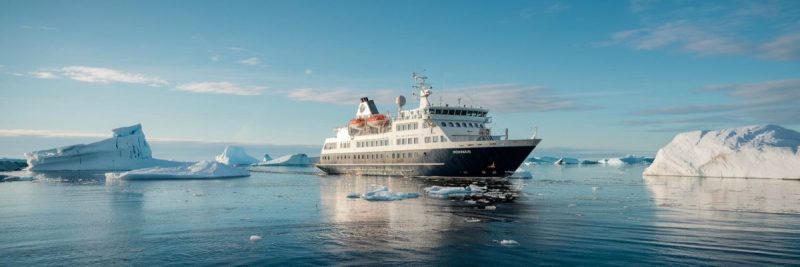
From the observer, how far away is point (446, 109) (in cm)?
4556

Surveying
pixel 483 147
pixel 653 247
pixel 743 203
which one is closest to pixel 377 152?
pixel 483 147

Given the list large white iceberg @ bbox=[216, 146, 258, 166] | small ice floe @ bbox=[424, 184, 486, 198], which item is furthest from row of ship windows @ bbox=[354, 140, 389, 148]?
large white iceberg @ bbox=[216, 146, 258, 166]

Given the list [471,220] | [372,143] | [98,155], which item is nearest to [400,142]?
[372,143]

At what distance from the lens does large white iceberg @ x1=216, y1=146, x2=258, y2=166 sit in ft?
430

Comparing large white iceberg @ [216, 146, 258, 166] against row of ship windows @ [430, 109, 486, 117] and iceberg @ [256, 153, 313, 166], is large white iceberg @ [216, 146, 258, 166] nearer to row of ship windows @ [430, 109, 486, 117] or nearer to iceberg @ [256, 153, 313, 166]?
iceberg @ [256, 153, 313, 166]

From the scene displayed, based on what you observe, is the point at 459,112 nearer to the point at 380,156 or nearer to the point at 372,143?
the point at 380,156

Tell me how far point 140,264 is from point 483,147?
32509 mm

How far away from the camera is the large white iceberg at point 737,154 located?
46719mm

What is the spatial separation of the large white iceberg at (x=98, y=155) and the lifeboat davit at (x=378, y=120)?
151ft

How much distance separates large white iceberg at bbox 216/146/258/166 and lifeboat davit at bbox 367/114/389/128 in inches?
3295

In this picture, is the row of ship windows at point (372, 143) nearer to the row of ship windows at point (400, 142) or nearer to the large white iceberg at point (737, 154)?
the row of ship windows at point (400, 142)

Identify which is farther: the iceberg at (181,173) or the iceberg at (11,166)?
the iceberg at (11,166)

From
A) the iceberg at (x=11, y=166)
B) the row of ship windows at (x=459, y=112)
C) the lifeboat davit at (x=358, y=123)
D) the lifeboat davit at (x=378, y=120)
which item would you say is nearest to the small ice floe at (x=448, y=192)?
the row of ship windows at (x=459, y=112)

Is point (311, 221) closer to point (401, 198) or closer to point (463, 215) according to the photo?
point (463, 215)
